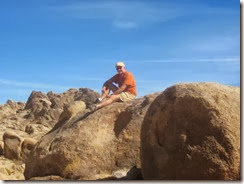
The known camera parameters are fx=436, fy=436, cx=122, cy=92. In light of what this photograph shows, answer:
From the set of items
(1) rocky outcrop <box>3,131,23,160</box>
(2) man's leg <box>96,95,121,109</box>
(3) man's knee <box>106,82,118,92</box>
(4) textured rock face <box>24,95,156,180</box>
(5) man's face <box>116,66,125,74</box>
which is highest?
(5) man's face <box>116,66,125,74</box>

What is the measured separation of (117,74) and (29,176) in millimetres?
3217

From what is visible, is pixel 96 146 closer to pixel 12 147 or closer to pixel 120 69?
pixel 120 69

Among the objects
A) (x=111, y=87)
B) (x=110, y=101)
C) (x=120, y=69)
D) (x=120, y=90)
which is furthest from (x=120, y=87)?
(x=110, y=101)

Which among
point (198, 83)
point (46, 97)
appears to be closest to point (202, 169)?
point (198, 83)

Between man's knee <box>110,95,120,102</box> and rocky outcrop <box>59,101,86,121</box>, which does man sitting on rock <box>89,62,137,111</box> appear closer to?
man's knee <box>110,95,120,102</box>

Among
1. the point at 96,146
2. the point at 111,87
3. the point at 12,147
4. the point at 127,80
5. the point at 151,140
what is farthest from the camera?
the point at 12,147

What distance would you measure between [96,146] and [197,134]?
9.66 feet

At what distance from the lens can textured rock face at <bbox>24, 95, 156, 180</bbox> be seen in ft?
27.9

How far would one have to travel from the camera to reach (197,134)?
6238 millimetres

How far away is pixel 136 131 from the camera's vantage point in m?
8.78

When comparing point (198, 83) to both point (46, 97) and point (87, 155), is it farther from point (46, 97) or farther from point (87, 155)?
point (46, 97)

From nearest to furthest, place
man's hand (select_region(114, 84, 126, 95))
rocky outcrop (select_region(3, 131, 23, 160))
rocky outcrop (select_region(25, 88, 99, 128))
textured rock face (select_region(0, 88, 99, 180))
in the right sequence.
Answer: man's hand (select_region(114, 84, 126, 95)) → textured rock face (select_region(0, 88, 99, 180)) → rocky outcrop (select_region(3, 131, 23, 160)) → rocky outcrop (select_region(25, 88, 99, 128))

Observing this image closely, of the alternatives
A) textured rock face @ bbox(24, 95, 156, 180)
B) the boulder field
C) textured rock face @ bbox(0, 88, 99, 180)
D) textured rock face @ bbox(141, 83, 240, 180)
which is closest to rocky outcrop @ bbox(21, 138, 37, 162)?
textured rock face @ bbox(0, 88, 99, 180)

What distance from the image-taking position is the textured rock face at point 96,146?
849 centimetres
